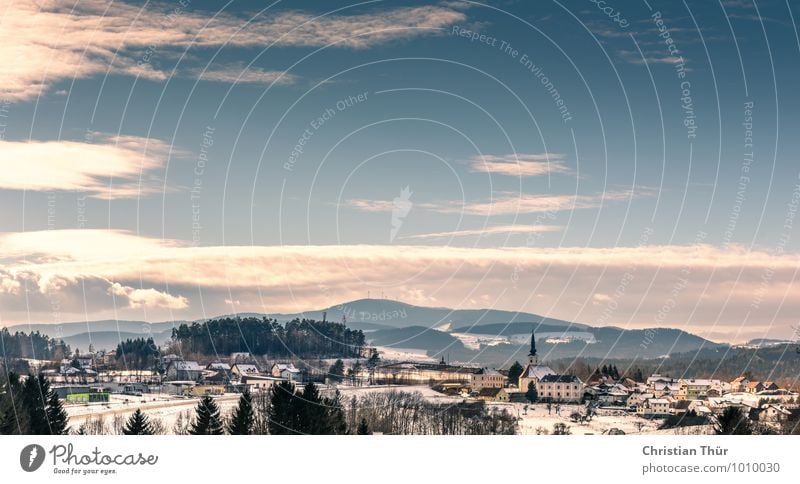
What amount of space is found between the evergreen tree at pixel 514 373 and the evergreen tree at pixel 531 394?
166 cm

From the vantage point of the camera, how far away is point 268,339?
405 feet

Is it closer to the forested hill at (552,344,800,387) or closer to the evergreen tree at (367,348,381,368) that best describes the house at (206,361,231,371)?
the evergreen tree at (367,348,381,368)

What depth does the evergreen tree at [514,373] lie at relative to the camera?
11275 cm

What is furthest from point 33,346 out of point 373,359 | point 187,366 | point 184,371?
point 373,359

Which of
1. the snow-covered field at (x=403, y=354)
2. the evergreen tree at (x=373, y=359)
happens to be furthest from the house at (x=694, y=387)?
the evergreen tree at (x=373, y=359)

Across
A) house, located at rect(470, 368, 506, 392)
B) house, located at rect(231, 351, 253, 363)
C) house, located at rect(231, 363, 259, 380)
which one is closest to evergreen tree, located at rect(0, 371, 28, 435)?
house, located at rect(231, 363, 259, 380)

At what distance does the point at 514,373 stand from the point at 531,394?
24.9 feet

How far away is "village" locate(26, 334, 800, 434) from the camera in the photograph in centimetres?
8838

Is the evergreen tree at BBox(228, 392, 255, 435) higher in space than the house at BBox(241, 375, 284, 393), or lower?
lower

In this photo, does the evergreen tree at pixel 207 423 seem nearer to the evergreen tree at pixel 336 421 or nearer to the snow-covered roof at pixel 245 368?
the evergreen tree at pixel 336 421

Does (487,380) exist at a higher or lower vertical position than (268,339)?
lower

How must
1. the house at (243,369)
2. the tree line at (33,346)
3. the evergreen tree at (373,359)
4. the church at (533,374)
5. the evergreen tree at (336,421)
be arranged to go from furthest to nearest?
the evergreen tree at (373,359), the church at (533,374), the tree line at (33,346), the house at (243,369), the evergreen tree at (336,421)

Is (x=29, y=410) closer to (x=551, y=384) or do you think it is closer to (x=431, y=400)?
(x=431, y=400)

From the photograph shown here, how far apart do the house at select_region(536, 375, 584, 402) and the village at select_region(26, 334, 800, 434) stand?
0.49 feet
